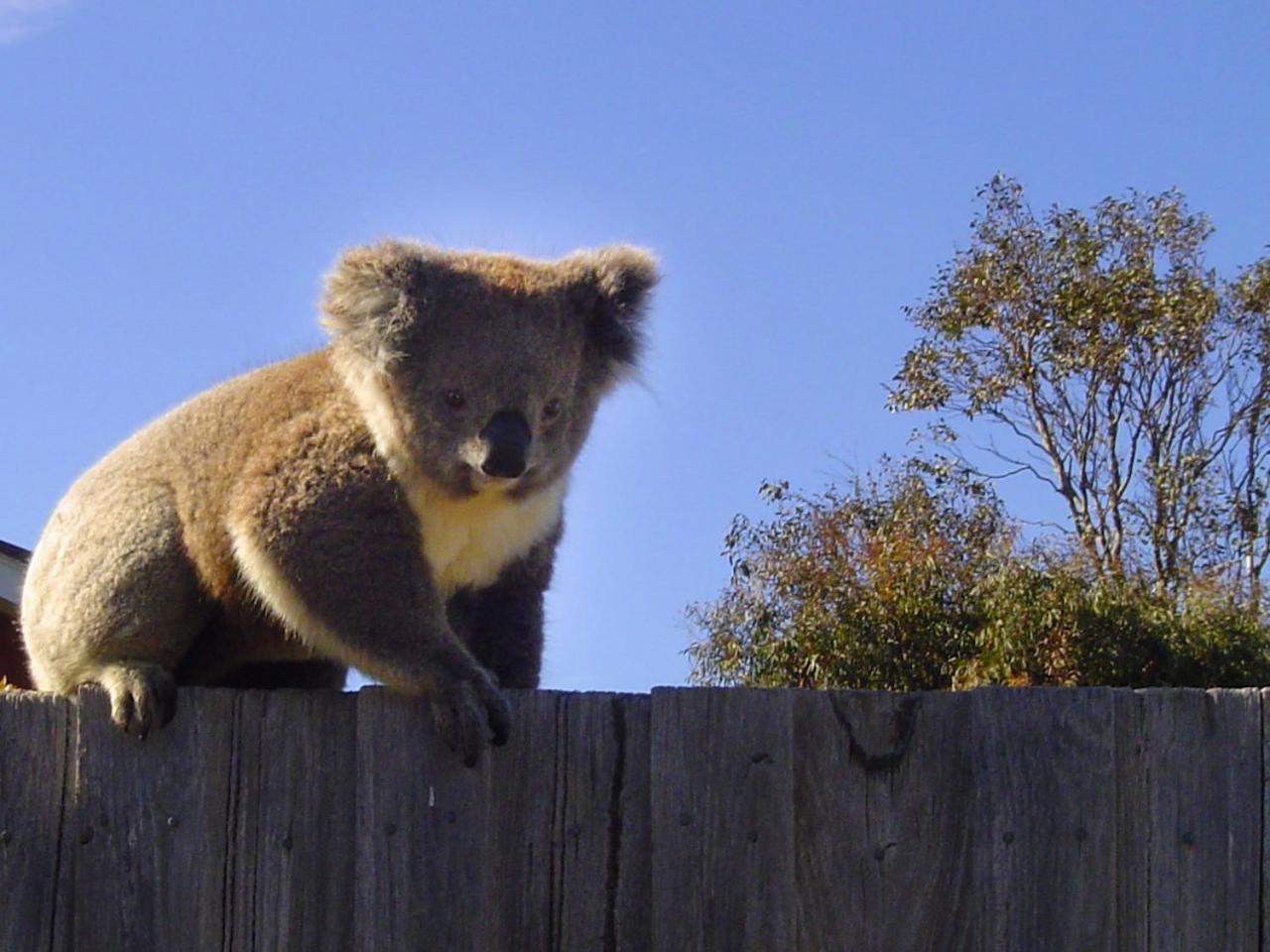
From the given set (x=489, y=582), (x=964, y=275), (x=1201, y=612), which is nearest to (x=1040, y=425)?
(x=964, y=275)

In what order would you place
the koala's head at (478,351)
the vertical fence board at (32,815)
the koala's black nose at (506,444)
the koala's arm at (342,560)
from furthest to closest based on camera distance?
1. the koala's head at (478,351)
2. the koala's black nose at (506,444)
3. the koala's arm at (342,560)
4. the vertical fence board at (32,815)

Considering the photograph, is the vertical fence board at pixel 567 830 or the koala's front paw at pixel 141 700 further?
the koala's front paw at pixel 141 700

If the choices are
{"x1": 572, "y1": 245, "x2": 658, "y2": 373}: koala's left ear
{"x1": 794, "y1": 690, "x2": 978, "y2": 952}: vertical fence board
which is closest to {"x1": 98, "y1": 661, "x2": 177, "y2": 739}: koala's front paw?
{"x1": 794, "y1": 690, "x2": 978, "y2": 952}: vertical fence board

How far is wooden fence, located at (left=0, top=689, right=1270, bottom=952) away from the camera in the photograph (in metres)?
3.01

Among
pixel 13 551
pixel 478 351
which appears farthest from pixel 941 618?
pixel 478 351

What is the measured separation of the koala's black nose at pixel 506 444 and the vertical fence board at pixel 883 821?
1.11 m

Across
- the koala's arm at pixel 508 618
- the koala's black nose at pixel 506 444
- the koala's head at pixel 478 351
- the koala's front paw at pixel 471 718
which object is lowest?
the koala's front paw at pixel 471 718

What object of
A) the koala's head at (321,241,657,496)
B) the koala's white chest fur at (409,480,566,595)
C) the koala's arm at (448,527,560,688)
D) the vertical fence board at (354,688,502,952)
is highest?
the koala's head at (321,241,657,496)

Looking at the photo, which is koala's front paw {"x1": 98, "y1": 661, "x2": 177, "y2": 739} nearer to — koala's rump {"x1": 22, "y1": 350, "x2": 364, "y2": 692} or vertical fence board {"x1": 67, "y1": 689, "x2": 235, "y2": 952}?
vertical fence board {"x1": 67, "y1": 689, "x2": 235, "y2": 952}

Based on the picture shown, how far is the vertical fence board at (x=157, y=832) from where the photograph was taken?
3291mm

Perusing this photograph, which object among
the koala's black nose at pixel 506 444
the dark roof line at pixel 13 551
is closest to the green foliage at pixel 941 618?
the dark roof line at pixel 13 551

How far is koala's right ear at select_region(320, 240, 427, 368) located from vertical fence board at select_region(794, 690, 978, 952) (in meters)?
1.61

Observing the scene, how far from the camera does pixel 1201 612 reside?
15016 millimetres

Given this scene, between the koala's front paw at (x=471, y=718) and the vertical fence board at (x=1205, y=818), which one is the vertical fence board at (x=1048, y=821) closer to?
the vertical fence board at (x=1205, y=818)
